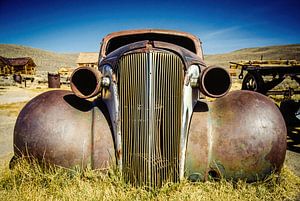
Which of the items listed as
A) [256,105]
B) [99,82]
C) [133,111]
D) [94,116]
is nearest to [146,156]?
[133,111]

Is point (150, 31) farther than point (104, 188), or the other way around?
point (150, 31)

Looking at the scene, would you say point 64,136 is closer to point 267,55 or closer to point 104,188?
point 104,188

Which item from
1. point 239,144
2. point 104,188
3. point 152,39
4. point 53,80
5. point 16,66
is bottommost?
point 104,188

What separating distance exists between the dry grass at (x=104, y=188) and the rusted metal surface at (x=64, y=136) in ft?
0.43

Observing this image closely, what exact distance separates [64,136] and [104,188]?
709 millimetres

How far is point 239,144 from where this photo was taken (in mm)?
2355

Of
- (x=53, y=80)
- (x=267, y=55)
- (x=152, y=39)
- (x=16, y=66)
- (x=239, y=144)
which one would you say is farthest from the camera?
(x=267, y=55)

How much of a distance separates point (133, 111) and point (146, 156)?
19.1 inches

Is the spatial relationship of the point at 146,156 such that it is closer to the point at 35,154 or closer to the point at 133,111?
the point at 133,111

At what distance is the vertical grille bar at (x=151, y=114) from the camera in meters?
2.23

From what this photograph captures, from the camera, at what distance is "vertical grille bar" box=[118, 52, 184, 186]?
7.32 feet

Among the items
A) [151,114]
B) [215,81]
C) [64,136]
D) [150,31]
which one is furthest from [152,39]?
[64,136]

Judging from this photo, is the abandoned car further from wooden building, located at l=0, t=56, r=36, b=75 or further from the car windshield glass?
wooden building, located at l=0, t=56, r=36, b=75

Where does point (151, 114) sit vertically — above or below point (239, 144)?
above
